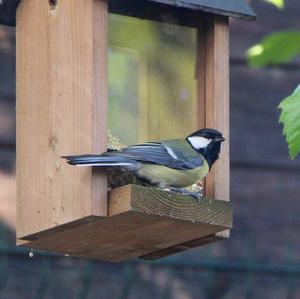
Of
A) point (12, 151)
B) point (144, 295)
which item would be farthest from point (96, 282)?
point (12, 151)

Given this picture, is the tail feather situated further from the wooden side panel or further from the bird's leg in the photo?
the wooden side panel

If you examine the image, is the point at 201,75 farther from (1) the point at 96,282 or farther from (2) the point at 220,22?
(1) the point at 96,282

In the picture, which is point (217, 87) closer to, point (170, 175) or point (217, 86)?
point (217, 86)

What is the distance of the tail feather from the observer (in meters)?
3.67

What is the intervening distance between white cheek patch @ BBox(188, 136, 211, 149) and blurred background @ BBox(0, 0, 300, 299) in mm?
1588

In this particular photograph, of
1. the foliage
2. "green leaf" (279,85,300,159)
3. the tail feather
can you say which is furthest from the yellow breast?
"green leaf" (279,85,300,159)

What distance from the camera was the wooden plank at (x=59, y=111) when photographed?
3.77 meters

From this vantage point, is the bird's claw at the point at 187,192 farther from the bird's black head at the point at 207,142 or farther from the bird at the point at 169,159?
the bird's black head at the point at 207,142

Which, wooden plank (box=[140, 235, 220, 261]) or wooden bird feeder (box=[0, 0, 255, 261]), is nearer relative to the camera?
wooden bird feeder (box=[0, 0, 255, 261])

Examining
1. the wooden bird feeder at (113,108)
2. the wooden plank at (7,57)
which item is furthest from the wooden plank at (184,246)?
the wooden plank at (7,57)

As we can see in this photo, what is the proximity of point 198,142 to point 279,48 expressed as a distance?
0.53 meters

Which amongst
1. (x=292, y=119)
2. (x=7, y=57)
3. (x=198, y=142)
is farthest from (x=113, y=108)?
(x=7, y=57)

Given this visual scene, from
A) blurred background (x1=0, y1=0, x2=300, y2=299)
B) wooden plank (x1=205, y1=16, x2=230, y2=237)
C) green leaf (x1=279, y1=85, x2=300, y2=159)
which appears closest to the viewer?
green leaf (x1=279, y1=85, x2=300, y2=159)

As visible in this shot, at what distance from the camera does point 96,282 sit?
5.72m
